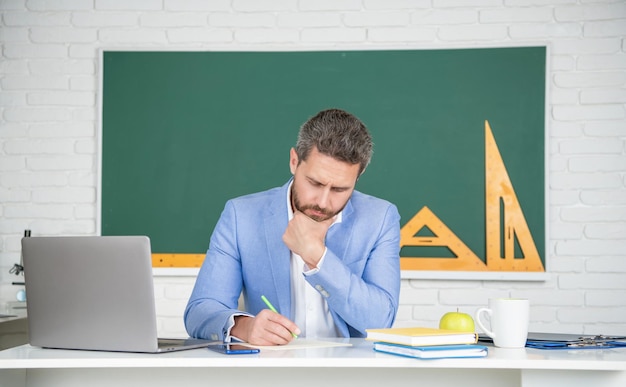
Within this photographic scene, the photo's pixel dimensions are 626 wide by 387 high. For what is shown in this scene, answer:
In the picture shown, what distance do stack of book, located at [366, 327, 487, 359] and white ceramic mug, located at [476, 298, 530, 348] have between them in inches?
5.2

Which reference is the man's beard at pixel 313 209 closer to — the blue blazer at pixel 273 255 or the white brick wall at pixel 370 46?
the blue blazer at pixel 273 255

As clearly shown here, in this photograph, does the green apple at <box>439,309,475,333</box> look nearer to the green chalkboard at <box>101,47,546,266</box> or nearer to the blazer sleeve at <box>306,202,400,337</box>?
the blazer sleeve at <box>306,202,400,337</box>

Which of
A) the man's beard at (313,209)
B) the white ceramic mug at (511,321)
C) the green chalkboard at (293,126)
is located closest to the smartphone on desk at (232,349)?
the white ceramic mug at (511,321)

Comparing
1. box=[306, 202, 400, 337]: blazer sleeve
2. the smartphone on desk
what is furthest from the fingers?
box=[306, 202, 400, 337]: blazer sleeve

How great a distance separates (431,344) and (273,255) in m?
0.81

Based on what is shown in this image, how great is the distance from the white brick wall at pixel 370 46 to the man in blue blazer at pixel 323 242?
110cm

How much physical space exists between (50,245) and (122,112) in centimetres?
193

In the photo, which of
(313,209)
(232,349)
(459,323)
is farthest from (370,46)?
(232,349)

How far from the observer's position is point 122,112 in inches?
135

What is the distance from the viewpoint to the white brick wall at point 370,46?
3234mm

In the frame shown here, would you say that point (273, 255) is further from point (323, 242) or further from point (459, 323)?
point (459, 323)

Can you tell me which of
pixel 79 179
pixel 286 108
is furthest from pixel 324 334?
pixel 79 179

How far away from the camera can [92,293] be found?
1548 millimetres

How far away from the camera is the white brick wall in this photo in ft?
10.6
